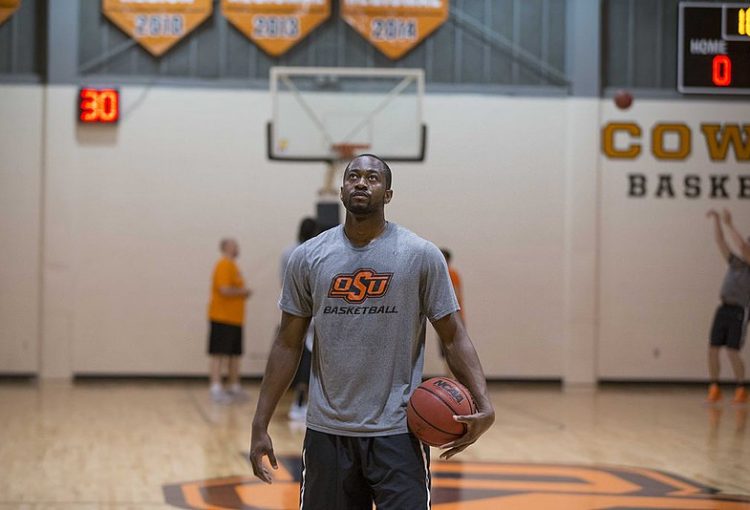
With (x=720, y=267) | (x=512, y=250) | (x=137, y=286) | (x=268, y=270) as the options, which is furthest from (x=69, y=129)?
(x=720, y=267)

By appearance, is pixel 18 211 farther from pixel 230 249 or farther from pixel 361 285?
pixel 361 285

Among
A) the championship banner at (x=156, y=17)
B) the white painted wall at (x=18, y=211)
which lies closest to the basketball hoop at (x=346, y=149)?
the championship banner at (x=156, y=17)

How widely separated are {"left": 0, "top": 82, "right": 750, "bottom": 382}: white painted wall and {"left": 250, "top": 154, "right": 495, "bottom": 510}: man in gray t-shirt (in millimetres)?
10698

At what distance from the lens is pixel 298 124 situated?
1300 centimetres

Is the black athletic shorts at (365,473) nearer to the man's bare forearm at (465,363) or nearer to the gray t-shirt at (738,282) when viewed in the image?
the man's bare forearm at (465,363)

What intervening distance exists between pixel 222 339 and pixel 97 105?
3.87m

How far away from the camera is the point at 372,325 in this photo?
386 centimetres

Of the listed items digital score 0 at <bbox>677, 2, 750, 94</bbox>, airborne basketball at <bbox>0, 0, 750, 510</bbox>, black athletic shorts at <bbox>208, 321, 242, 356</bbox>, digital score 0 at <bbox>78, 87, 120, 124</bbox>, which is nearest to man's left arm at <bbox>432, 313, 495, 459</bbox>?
digital score 0 at <bbox>677, 2, 750, 94</bbox>

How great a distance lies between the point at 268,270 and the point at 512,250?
322 centimetres

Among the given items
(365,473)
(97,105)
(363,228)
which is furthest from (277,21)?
(365,473)

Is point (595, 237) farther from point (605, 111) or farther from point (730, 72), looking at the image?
point (730, 72)

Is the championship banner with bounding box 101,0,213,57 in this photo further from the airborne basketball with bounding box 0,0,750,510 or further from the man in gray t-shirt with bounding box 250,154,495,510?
the man in gray t-shirt with bounding box 250,154,495,510

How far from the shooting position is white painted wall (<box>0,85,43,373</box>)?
1441 centimetres

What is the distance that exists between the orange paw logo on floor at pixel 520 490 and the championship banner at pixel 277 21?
25.2ft
